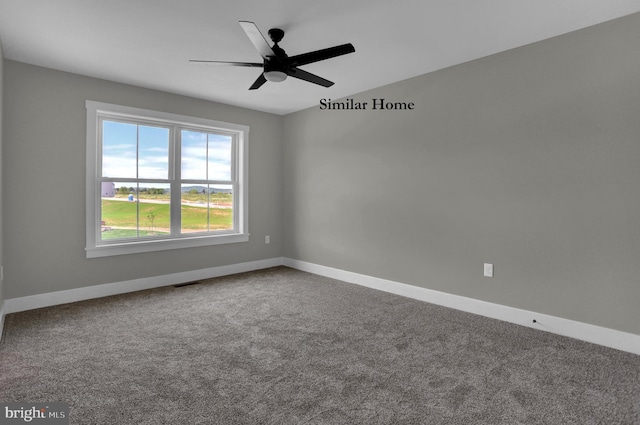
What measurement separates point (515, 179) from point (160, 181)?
4156 mm

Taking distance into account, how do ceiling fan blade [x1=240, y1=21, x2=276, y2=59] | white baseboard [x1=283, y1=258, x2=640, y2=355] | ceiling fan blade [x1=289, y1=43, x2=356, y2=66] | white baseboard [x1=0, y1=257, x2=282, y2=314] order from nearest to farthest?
1. ceiling fan blade [x1=240, y1=21, x2=276, y2=59]
2. ceiling fan blade [x1=289, y1=43, x2=356, y2=66]
3. white baseboard [x1=283, y1=258, x2=640, y2=355]
4. white baseboard [x1=0, y1=257, x2=282, y2=314]

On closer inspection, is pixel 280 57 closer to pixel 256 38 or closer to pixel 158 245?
pixel 256 38

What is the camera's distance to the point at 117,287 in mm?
4078

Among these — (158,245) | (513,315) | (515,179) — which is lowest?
(513,315)

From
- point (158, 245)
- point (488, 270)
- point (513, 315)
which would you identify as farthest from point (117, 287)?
point (513, 315)

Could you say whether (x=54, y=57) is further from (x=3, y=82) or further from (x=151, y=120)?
(x=151, y=120)

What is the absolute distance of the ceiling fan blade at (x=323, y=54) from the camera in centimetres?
240

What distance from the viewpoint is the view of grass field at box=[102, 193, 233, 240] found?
418 cm

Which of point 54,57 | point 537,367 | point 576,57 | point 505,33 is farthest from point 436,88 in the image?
point 54,57

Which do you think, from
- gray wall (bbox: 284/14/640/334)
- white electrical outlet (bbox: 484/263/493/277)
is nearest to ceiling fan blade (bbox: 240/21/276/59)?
gray wall (bbox: 284/14/640/334)

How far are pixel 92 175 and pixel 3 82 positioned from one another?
1.14 meters

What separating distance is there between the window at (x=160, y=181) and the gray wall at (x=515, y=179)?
1.83 meters

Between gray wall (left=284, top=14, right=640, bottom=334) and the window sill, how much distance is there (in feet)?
5.93

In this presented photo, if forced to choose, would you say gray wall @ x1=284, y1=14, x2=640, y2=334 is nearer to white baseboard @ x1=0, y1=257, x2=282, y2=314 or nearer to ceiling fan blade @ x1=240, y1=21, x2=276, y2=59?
white baseboard @ x1=0, y1=257, x2=282, y2=314
